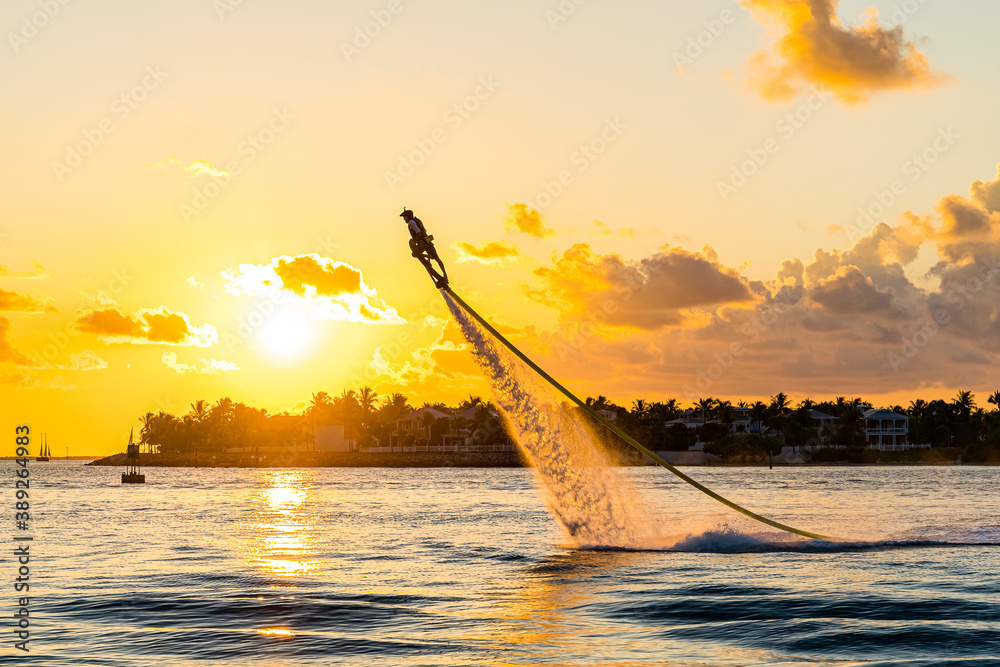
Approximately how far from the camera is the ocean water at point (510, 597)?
1977cm

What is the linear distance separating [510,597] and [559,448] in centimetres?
624

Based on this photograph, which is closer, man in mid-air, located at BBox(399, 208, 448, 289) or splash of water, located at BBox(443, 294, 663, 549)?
man in mid-air, located at BBox(399, 208, 448, 289)

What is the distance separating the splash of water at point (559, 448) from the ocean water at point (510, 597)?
1195 mm

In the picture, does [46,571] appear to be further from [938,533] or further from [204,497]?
[204,497]

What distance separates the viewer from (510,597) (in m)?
26.0

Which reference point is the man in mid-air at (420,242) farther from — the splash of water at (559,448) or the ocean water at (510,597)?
the ocean water at (510,597)

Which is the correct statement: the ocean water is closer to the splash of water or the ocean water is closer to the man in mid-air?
the splash of water

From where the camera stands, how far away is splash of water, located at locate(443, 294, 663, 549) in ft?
96.5

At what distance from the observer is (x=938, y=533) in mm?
40406

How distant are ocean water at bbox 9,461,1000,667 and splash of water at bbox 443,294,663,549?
1.20 m

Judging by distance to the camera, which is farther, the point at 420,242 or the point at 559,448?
the point at 559,448

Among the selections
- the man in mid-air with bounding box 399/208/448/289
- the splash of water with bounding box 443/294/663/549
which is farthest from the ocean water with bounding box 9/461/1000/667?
the man in mid-air with bounding box 399/208/448/289

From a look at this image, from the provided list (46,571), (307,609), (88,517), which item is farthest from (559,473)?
(88,517)

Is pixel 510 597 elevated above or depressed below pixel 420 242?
below
